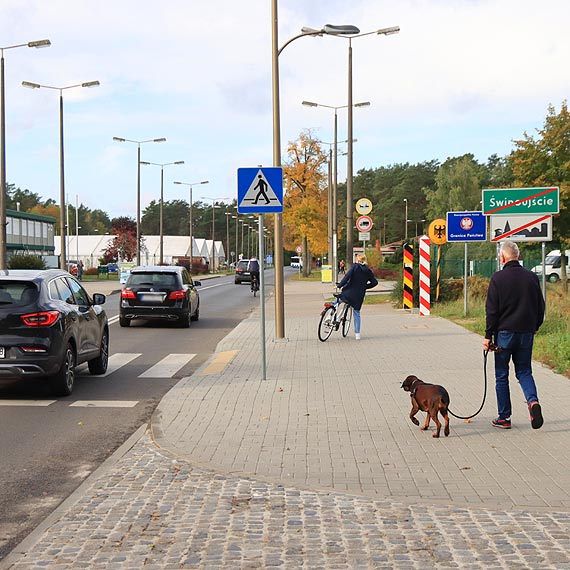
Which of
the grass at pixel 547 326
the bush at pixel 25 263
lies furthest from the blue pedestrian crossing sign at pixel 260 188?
the bush at pixel 25 263

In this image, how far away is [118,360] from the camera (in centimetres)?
1451

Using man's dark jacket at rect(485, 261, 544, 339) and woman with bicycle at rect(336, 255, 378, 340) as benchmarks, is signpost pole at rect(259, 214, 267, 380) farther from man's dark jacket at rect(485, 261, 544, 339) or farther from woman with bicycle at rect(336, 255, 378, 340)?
woman with bicycle at rect(336, 255, 378, 340)

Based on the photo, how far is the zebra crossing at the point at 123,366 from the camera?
32.9 ft

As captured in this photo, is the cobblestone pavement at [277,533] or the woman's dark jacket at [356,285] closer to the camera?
the cobblestone pavement at [277,533]

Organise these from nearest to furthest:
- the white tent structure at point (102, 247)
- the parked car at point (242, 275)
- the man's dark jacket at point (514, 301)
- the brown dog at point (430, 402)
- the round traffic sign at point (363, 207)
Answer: the brown dog at point (430, 402)
the man's dark jacket at point (514, 301)
the round traffic sign at point (363, 207)
the parked car at point (242, 275)
the white tent structure at point (102, 247)

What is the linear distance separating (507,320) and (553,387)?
9.89ft

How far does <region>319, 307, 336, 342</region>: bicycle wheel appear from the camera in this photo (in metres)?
16.7

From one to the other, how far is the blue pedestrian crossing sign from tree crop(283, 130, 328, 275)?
168ft

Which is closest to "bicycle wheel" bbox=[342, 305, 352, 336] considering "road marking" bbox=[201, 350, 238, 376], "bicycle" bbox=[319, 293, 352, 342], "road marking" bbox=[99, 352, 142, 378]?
"bicycle" bbox=[319, 293, 352, 342]

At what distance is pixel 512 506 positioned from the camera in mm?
5520

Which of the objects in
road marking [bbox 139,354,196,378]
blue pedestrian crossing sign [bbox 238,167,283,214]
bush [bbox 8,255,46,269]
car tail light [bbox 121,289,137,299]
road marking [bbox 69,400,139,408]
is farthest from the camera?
bush [bbox 8,255,46,269]

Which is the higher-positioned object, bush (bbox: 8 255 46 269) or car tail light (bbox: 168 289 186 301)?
bush (bbox: 8 255 46 269)

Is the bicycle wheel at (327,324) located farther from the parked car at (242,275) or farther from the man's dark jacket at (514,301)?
the parked car at (242,275)

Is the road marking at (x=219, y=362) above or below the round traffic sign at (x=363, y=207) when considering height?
below
